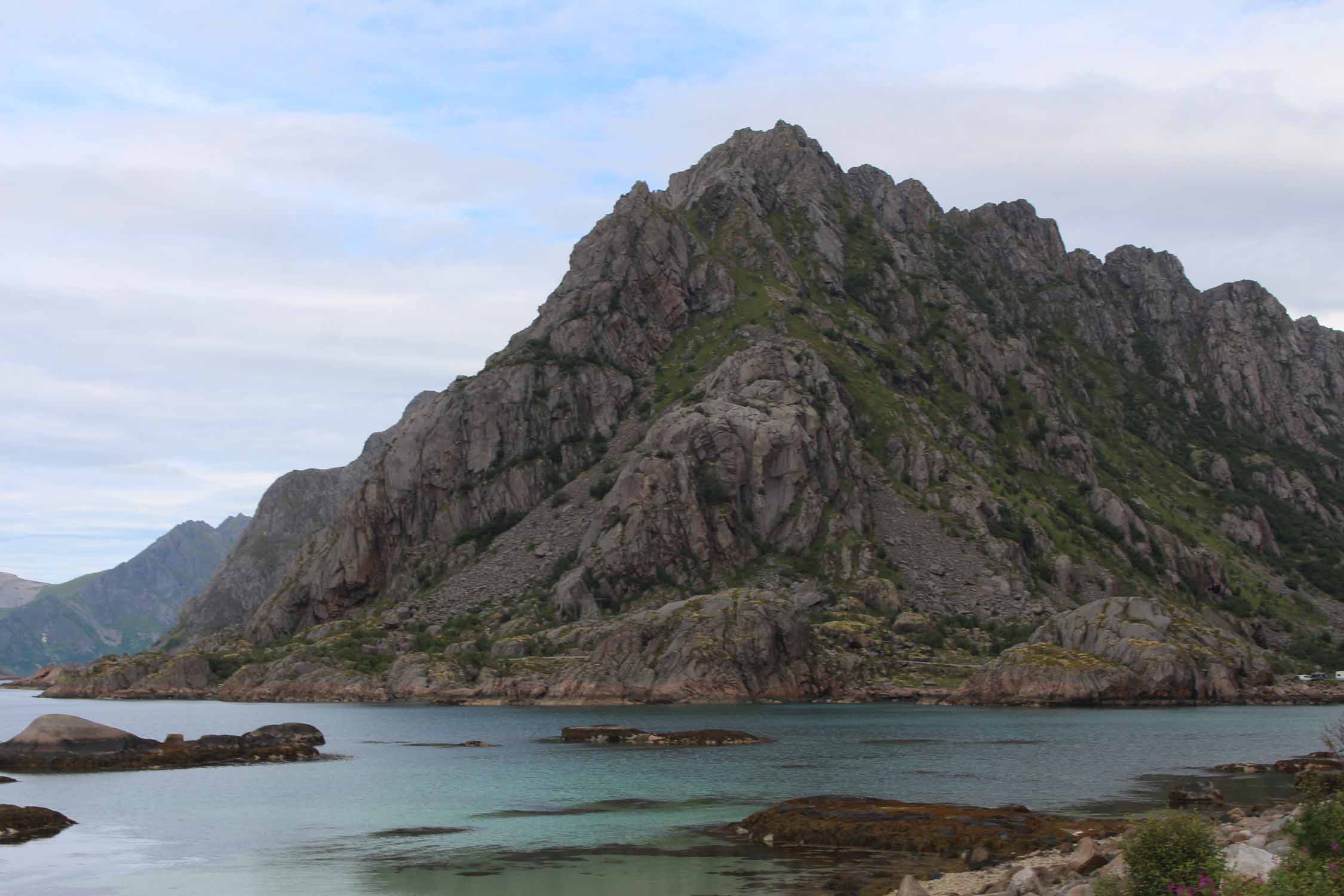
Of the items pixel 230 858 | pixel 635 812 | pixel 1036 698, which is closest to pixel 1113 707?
pixel 1036 698

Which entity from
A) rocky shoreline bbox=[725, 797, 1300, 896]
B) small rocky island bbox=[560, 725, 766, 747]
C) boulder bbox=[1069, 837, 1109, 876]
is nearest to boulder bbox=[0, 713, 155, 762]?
small rocky island bbox=[560, 725, 766, 747]

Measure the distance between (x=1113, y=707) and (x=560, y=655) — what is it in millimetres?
79820

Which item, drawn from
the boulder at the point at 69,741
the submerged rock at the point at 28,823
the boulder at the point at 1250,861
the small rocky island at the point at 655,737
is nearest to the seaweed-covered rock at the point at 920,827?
the boulder at the point at 1250,861

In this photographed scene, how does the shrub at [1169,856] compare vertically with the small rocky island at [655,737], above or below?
above

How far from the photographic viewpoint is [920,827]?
2126 inches

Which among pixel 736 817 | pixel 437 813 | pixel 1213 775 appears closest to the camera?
pixel 736 817

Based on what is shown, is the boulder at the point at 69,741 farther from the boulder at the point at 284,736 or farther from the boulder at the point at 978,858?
the boulder at the point at 978,858

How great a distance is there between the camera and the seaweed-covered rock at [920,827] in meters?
51.0

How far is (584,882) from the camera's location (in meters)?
46.7

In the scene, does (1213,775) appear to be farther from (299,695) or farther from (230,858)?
(299,695)

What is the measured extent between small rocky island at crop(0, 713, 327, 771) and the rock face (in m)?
102

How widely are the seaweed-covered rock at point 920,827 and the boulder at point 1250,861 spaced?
1644cm

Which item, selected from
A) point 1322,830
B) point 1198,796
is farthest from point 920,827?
point 1322,830

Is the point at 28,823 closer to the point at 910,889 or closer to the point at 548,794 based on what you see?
the point at 548,794
